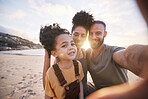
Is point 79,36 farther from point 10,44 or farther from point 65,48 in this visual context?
point 10,44

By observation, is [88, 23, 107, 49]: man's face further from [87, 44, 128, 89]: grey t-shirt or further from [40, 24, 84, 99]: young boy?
[40, 24, 84, 99]: young boy

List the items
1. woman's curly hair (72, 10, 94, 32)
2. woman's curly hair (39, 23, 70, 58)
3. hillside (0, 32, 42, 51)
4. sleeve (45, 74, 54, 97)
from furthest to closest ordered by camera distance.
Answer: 1. hillside (0, 32, 42, 51)
2. woman's curly hair (72, 10, 94, 32)
3. woman's curly hair (39, 23, 70, 58)
4. sleeve (45, 74, 54, 97)

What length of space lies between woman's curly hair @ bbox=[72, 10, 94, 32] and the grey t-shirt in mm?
1096

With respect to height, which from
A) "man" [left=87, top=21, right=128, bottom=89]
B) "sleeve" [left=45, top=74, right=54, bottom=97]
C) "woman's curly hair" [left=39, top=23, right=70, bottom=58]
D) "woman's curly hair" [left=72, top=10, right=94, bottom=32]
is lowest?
"sleeve" [left=45, top=74, right=54, bottom=97]

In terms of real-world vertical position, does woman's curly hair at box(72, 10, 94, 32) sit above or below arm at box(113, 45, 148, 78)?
above

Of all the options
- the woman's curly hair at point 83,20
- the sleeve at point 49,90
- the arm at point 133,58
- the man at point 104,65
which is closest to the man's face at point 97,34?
the man at point 104,65

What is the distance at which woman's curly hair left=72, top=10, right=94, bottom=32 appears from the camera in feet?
8.30

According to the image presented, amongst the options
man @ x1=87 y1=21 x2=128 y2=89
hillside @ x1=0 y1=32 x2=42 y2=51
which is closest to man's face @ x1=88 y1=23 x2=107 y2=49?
man @ x1=87 y1=21 x2=128 y2=89

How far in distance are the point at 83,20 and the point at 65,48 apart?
157cm

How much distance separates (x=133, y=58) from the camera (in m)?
1.24

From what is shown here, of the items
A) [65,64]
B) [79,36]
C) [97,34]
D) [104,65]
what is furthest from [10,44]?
[104,65]

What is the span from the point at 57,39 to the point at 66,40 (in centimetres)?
23

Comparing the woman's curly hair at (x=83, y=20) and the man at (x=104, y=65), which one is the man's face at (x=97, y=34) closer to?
the man at (x=104, y=65)

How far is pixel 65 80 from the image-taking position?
4.75ft
